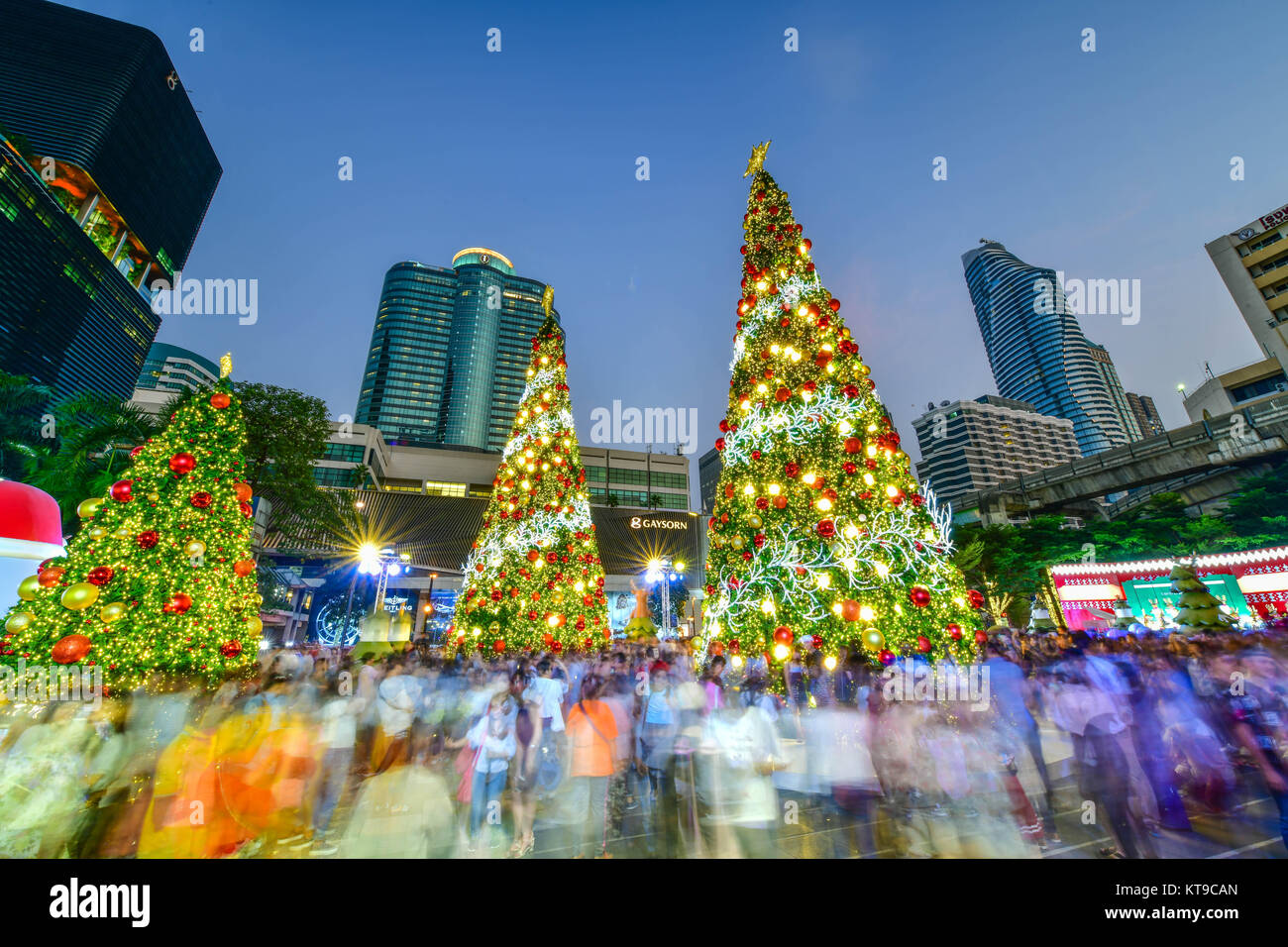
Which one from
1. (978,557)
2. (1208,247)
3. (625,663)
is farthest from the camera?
(1208,247)

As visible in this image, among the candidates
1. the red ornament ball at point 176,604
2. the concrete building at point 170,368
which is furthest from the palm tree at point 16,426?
the concrete building at point 170,368

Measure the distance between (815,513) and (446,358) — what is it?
96329mm

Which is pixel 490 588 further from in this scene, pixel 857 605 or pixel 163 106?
pixel 163 106

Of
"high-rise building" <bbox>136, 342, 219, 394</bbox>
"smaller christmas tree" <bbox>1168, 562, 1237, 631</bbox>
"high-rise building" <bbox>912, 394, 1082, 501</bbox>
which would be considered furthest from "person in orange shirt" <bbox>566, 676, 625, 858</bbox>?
"high-rise building" <bbox>136, 342, 219, 394</bbox>

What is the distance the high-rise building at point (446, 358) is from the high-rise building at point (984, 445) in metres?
107

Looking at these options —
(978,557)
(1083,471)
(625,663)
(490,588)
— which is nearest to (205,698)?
(625,663)

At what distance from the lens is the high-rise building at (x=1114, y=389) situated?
150 m

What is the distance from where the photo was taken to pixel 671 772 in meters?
5.25

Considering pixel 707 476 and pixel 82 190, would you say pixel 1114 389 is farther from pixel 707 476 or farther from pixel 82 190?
pixel 82 190

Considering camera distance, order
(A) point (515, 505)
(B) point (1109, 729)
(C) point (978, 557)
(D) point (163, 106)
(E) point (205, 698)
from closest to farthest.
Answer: (B) point (1109, 729), (E) point (205, 698), (A) point (515, 505), (C) point (978, 557), (D) point (163, 106)

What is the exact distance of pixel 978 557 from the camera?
25.5 metres

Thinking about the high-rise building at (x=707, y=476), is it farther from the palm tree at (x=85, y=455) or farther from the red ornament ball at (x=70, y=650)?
the red ornament ball at (x=70, y=650)

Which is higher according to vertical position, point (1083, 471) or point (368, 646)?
point (1083, 471)

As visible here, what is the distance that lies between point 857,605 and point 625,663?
164 inches
